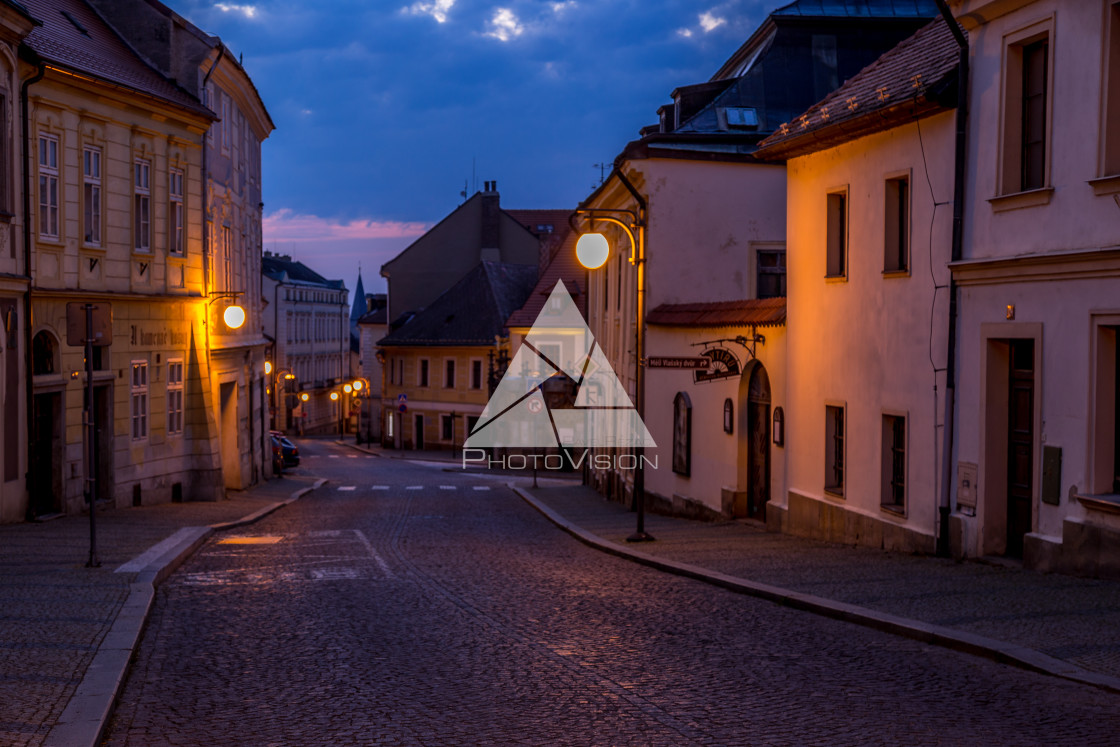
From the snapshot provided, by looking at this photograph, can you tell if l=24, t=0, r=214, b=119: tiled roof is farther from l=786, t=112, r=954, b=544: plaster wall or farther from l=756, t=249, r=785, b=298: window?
l=786, t=112, r=954, b=544: plaster wall

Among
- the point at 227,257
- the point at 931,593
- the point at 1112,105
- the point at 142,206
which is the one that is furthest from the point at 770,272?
the point at 931,593

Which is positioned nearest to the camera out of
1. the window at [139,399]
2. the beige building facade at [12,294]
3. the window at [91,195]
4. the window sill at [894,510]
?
the window sill at [894,510]

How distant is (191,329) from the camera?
26438 mm

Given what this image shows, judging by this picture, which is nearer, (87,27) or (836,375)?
(836,375)

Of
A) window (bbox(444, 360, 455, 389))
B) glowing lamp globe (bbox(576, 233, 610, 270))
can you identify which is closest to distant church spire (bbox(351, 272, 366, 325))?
window (bbox(444, 360, 455, 389))

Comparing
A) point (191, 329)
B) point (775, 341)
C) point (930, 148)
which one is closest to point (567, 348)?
point (191, 329)

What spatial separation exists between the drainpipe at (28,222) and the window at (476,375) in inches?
1759

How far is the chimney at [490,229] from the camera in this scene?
74000 millimetres

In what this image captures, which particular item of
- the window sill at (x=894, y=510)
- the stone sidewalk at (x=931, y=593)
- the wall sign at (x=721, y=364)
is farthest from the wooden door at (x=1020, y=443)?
the wall sign at (x=721, y=364)

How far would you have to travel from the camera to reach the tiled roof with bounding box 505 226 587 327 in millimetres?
57331

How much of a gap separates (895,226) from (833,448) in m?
3.55

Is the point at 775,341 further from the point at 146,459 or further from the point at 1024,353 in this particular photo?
the point at 146,459

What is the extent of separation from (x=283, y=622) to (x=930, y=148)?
31.1ft

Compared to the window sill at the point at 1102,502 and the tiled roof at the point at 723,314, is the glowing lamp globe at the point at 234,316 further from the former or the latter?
the window sill at the point at 1102,502
